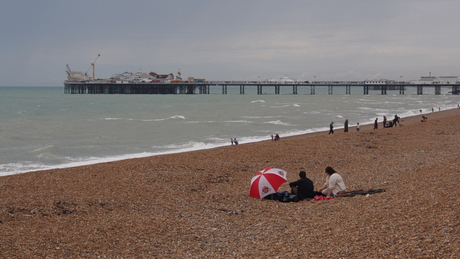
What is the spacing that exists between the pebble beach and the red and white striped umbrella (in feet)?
0.65

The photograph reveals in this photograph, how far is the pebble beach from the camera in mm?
5387

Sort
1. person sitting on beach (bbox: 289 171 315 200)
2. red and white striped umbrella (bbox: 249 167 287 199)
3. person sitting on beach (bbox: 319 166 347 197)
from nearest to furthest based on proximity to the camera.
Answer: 1. person sitting on beach (bbox: 319 166 347 197)
2. person sitting on beach (bbox: 289 171 315 200)
3. red and white striped umbrella (bbox: 249 167 287 199)

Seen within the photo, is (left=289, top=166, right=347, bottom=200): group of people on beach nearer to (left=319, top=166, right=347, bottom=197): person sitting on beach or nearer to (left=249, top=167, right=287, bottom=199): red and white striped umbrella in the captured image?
(left=319, top=166, right=347, bottom=197): person sitting on beach

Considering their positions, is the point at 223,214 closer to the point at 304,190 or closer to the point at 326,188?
the point at 304,190

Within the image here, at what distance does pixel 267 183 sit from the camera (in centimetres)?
838

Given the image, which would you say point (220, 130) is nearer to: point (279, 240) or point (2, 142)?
point (2, 142)

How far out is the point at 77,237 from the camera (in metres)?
6.22

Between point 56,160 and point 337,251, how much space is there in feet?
49.3

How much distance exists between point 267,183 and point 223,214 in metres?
1.28

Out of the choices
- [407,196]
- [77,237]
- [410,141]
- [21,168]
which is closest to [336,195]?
[407,196]

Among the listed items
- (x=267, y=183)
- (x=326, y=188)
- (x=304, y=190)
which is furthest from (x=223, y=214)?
(x=326, y=188)

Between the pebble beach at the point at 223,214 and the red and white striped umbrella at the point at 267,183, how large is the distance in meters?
0.20

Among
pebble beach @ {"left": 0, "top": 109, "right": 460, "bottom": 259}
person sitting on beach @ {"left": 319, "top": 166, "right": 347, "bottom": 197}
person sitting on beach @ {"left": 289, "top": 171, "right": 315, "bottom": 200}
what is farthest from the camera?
person sitting on beach @ {"left": 289, "top": 171, "right": 315, "bottom": 200}

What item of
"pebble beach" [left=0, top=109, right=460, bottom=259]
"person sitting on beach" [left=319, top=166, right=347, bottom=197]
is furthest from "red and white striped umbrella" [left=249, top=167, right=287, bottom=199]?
"person sitting on beach" [left=319, top=166, right=347, bottom=197]
